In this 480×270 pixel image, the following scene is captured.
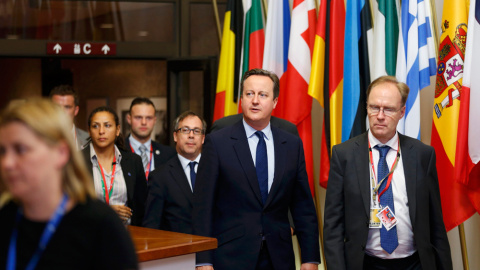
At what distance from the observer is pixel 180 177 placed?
397 centimetres

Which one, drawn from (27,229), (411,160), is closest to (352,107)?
(411,160)

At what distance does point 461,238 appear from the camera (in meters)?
4.47

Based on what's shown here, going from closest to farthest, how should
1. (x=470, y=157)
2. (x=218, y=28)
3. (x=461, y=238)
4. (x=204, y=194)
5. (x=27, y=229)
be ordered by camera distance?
(x=27, y=229) < (x=204, y=194) < (x=470, y=157) < (x=461, y=238) < (x=218, y=28)

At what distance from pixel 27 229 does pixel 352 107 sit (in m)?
3.64

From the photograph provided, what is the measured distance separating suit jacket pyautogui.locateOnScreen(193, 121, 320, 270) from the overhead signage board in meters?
3.78

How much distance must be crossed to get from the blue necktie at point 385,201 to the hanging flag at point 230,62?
257 cm

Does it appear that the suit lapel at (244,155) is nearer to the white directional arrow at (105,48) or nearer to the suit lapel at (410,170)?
the suit lapel at (410,170)

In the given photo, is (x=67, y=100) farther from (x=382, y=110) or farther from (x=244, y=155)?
(x=382, y=110)

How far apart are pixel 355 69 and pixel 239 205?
6.94 feet

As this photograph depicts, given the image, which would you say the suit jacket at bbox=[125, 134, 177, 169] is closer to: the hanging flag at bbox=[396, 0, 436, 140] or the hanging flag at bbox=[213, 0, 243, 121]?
the hanging flag at bbox=[213, 0, 243, 121]

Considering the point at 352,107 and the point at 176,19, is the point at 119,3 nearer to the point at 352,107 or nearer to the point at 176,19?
the point at 176,19

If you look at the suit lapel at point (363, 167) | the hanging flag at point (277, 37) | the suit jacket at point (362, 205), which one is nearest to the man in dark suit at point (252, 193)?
the suit jacket at point (362, 205)

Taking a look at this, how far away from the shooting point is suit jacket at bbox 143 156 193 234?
3.83 metres

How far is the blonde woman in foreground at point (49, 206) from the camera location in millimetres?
1344
